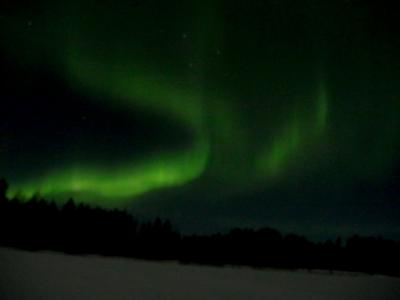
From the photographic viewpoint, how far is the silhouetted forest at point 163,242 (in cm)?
244

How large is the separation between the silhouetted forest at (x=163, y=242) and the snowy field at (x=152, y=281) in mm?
48

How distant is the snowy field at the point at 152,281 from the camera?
2379mm

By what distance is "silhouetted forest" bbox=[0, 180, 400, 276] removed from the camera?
2.44 meters

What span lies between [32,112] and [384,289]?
2.20 meters

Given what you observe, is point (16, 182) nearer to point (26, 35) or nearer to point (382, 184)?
point (26, 35)

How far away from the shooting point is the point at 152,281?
2.40 metres

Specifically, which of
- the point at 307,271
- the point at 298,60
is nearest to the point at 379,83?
the point at 298,60

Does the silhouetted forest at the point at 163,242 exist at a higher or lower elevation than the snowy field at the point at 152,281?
higher

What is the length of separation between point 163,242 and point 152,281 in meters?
0.21

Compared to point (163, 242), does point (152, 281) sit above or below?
below

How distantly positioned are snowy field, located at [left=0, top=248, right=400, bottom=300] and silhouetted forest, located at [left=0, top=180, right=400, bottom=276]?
0.16ft

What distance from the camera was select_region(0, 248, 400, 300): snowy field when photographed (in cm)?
238

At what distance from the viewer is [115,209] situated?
2.48 m

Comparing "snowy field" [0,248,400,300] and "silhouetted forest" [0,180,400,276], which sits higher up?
"silhouetted forest" [0,180,400,276]
